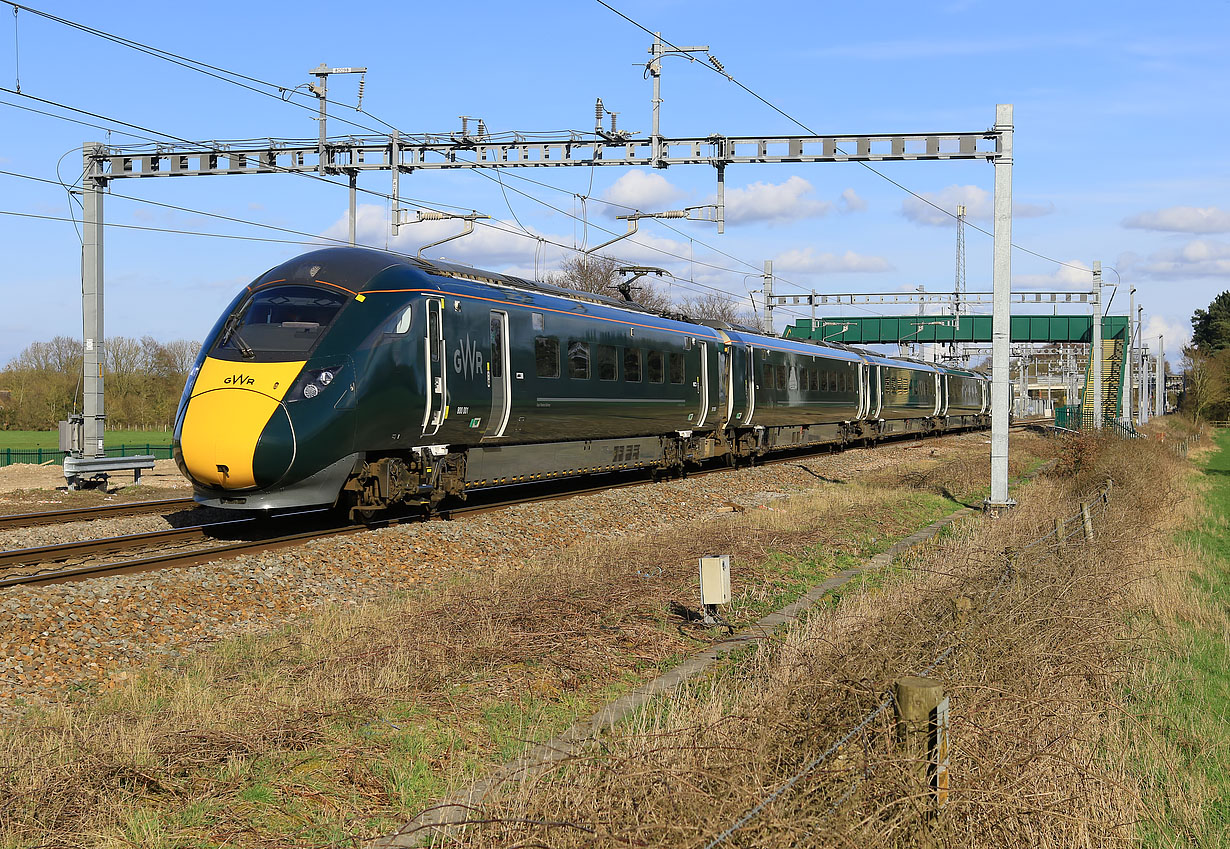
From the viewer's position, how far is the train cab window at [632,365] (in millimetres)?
20734

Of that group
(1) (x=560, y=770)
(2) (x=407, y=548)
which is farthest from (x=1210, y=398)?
(1) (x=560, y=770)

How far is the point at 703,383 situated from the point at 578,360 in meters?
6.47

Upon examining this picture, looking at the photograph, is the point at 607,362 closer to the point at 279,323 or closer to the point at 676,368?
the point at 676,368

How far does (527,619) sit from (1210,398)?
277 feet

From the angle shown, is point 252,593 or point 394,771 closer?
point 394,771

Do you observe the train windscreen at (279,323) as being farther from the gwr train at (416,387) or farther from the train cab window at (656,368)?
the train cab window at (656,368)

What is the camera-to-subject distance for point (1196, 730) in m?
8.06

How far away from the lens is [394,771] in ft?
18.6

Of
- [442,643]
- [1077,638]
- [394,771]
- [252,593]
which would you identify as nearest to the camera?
[394,771]

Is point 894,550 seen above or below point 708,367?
below

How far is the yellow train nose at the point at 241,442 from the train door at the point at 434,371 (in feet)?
8.04

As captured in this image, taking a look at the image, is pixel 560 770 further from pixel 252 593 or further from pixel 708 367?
pixel 708 367

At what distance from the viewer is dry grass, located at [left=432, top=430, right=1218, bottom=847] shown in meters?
4.39

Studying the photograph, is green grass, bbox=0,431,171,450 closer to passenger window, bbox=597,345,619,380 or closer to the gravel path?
passenger window, bbox=597,345,619,380
